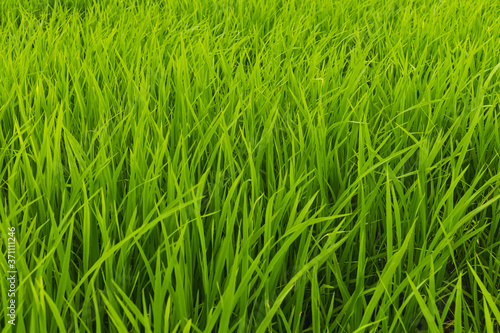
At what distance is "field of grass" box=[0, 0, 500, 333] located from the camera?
603mm

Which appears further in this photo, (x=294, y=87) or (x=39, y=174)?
(x=294, y=87)

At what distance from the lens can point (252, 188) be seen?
729 mm

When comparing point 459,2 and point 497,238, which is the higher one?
point 459,2

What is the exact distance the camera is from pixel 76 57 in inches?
55.0

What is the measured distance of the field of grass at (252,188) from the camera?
0.60m

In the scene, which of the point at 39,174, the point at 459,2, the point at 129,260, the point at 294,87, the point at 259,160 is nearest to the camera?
the point at 129,260

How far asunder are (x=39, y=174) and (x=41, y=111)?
0.42 metres

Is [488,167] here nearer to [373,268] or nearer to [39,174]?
[373,268]

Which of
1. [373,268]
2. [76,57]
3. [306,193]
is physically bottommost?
[373,268]

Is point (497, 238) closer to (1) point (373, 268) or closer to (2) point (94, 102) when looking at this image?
(1) point (373, 268)

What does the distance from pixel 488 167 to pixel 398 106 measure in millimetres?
268

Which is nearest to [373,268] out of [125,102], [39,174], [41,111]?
[39,174]

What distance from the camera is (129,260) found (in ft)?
2.23

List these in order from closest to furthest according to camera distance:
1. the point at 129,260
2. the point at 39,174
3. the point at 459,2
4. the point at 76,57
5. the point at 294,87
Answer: the point at 129,260
the point at 39,174
the point at 294,87
the point at 76,57
the point at 459,2
